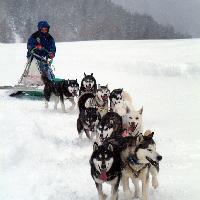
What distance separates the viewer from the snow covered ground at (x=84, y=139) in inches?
233

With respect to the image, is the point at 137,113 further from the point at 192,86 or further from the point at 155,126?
the point at 192,86

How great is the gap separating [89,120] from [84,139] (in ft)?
1.33

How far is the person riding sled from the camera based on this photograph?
1244cm

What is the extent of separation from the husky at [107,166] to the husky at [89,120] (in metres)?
2.90

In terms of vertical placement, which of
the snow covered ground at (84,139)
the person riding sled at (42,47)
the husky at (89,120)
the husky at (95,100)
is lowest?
the snow covered ground at (84,139)

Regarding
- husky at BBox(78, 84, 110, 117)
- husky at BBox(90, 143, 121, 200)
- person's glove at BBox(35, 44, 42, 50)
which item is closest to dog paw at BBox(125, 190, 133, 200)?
husky at BBox(90, 143, 121, 200)

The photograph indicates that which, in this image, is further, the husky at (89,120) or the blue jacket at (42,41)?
the blue jacket at (42,41)

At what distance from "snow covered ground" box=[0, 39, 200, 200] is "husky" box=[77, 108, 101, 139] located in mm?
193

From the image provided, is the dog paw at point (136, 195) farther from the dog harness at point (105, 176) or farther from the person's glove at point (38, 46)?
the person's glove at point (38, 46)

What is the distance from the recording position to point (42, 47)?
12.5m

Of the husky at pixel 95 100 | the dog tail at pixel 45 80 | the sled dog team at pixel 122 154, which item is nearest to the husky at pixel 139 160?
the sled dog team at pixel 122 154

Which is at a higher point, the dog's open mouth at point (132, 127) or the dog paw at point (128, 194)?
the dog's open mouth at point (132, 127)

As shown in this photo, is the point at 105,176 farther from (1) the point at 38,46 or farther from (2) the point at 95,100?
(1) the point at 38,46

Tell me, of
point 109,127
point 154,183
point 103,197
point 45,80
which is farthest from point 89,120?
point 45,80
